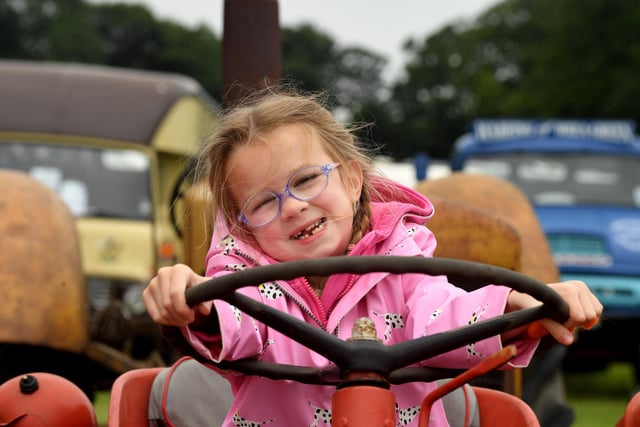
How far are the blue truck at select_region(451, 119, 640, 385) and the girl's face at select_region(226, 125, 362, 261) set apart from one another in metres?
6.32

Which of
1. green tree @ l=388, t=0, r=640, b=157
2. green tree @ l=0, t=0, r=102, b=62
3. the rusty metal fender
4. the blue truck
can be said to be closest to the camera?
the rusty metal fender

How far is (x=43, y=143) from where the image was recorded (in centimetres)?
916

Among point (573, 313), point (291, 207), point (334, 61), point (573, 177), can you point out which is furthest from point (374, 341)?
point (334, 61)

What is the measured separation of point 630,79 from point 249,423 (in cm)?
3108

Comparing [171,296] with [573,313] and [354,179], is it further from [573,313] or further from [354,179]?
[354,179]

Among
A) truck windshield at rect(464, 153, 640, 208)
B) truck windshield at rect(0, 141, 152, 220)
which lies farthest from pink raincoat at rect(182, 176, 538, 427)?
truck windshield at rect(464, 153, 640, 208)

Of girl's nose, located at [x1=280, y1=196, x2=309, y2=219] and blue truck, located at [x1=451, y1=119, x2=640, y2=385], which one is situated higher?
girl's nose, located at [x1=280, y1=196, x2=309, y2=219]

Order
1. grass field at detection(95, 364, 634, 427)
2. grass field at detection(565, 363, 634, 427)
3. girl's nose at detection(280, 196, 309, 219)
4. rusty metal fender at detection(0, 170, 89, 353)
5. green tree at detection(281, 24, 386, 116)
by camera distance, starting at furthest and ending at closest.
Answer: green tree at detection(281, 24, 386, 116) < grass field at detection(565, 363, 634, 427) < grass field at detection(95, 364, 634, 427) < rusty metal fender at detection(0, 170, 89, 353) < girl's nose at detection(280, 196, 309, 219)

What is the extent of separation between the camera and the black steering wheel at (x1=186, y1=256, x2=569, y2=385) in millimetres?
1954

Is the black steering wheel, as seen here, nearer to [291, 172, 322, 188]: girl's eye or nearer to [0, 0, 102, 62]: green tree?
[291, 172, 322, 188]: girl's eye

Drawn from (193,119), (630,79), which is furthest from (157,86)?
(630,79)

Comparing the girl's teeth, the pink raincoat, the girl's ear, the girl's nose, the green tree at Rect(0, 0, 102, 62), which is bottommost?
the pink raincoat

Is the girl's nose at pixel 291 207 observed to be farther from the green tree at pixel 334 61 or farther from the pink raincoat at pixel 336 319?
the green tree at pixel 334 61

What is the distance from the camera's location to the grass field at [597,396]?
24.3 feet
